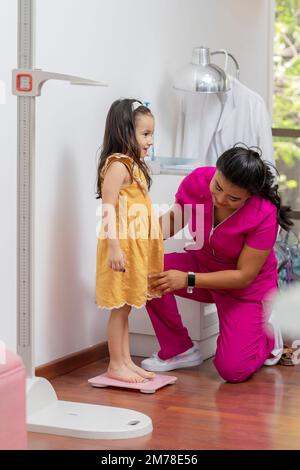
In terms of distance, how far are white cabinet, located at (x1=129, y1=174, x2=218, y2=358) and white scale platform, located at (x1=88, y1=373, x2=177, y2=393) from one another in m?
0.33

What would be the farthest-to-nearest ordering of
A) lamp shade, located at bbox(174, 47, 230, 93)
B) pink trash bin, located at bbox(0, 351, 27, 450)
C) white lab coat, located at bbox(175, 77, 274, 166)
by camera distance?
white lab coat, located at bbox(175, 77, 274, 166) < lamp shade, located at bbox(174, 47, 230, 93) < pink trash bin, located at bbox(0, 351, 27, 450)

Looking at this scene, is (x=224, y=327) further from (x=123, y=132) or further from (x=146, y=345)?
(x=123, y=132)

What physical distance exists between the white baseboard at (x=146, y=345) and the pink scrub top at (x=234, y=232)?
1.05 ft

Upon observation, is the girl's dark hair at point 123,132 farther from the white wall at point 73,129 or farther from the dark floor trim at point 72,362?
the dark floor trim at point 72,362

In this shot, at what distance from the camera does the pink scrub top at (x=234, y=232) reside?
9.83 feet

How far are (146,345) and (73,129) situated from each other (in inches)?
35.1

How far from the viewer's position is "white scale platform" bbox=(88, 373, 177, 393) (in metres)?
2.84

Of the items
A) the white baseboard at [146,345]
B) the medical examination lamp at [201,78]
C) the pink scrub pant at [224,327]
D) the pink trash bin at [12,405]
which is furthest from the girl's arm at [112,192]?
the pink trash bin at [12,405]

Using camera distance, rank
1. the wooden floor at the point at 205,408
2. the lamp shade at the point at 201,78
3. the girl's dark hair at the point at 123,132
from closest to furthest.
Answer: the wooden floor at the point at 205,408
the girl's dark hair at the point at 123,132
the lamp shade at the point at 201,78

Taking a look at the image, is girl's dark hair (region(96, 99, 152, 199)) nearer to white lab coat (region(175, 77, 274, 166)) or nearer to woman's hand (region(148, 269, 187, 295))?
woman's hand (region(148, 269, 187, 295))

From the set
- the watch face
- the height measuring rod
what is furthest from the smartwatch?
the height measuring rod

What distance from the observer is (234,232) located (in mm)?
3002

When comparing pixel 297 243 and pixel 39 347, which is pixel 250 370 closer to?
pixel 39 347

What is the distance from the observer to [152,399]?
276 centimetres
